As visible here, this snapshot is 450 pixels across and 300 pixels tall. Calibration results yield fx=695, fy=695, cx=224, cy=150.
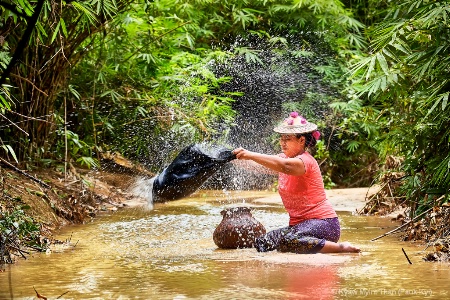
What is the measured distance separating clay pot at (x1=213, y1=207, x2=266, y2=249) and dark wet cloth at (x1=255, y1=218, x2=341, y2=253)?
0.14 m

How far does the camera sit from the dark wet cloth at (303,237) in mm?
4988

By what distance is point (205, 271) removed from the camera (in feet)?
14.0

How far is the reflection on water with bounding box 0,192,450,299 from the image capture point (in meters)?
3.58

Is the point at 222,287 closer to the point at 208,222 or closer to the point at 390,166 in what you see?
the point at 208,222

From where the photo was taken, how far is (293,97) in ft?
43.5

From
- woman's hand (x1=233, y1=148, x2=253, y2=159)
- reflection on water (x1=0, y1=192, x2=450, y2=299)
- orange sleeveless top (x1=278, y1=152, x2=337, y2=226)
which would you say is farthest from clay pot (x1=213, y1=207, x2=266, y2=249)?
woman's hand (x1=233, y1=148, x2=253, y2=159)

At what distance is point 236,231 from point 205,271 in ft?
3.35

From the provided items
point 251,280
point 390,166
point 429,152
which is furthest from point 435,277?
point 390,166

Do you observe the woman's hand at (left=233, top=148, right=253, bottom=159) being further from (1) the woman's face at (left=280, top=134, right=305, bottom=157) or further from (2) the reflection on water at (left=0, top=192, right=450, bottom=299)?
(2) the reflection on water at (left=0, top=192, right=450, bottom=299)

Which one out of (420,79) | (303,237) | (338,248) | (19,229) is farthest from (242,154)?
(420,79)

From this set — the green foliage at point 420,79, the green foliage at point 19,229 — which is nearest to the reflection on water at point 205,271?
the green foliage at point 19,229

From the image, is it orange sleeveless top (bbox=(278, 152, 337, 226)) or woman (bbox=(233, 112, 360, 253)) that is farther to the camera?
orange sleeveless top (bbox=(278, 152, 337, 226))

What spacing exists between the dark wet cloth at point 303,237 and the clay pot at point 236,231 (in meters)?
0.14

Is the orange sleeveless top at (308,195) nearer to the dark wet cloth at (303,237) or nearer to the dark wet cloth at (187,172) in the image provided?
the dark wet cloth at (303,237)
